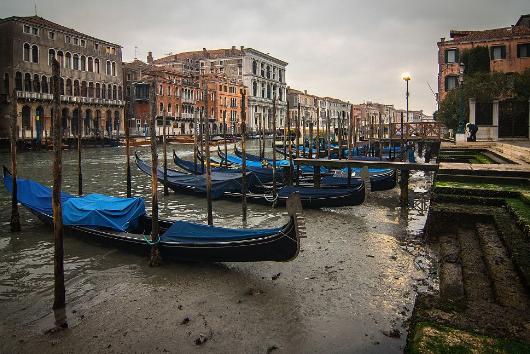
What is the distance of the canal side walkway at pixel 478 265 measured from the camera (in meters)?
2.82

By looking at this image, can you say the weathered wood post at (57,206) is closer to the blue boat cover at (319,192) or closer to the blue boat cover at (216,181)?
the blue boat cover at (216,181)

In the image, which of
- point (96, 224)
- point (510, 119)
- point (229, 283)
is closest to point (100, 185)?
point (96, 224)

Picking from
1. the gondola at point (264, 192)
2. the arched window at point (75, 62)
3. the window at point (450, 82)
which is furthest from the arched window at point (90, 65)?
the window at point (450, 82)

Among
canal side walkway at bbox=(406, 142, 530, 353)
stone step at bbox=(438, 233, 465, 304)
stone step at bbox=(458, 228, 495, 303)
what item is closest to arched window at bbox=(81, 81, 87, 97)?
canal side walkway at bbox=(406, 142, 530, 353)

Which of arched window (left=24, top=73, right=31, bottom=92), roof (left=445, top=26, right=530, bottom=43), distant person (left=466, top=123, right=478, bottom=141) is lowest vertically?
distant person (left=466, top=123, right=478, bottom=141)

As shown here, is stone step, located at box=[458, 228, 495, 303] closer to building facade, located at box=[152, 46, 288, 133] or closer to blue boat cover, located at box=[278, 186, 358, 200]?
blue boat cover, located at box=[278, 186, 358, 200]

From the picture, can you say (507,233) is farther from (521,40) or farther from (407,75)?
(521,40)

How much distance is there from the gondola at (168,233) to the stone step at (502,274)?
2.11 m

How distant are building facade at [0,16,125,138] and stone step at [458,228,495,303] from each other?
27428 mm

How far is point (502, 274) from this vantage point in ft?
12.7

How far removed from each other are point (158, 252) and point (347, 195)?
516cm

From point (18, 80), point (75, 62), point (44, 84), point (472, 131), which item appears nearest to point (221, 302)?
point (472, 131)

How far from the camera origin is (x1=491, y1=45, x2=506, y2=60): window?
922 inches

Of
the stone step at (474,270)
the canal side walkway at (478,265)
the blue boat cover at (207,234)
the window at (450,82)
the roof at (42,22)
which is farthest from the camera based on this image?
the roof at (42,22)
